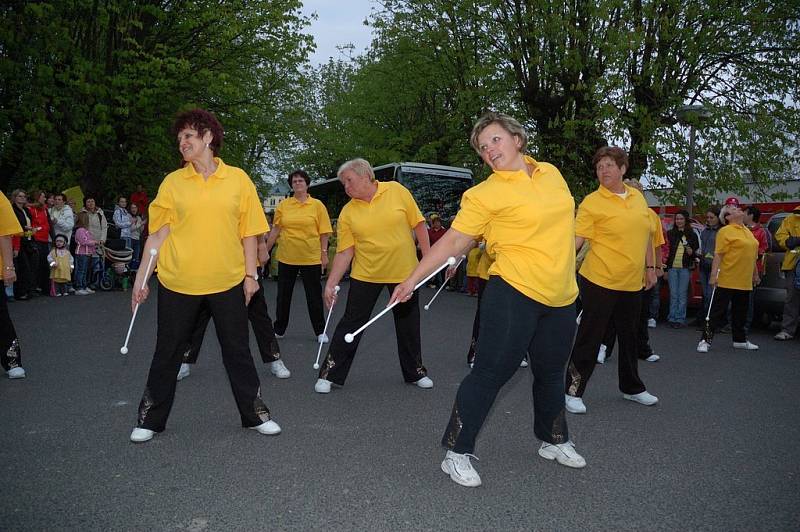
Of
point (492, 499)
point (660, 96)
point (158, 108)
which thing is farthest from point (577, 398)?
point (158, 108)

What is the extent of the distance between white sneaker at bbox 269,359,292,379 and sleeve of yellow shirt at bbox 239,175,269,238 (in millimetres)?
2447

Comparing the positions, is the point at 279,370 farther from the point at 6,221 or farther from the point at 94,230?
the point at 94,230

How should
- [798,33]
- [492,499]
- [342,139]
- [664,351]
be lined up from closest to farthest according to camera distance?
[492,499]
[664,351]
[798,33]
[342,139]

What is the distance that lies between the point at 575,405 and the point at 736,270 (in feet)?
16.1

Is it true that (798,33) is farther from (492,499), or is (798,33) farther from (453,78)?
(492,499)

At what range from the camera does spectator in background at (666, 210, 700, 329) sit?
1166cm

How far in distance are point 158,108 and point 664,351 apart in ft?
50.8

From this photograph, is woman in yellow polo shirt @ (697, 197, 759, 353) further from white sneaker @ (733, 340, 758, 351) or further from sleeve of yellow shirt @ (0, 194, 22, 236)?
sleeve of yellow shirt @ (0, 194, 22, 236)

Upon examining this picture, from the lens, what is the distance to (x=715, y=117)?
1681 cm

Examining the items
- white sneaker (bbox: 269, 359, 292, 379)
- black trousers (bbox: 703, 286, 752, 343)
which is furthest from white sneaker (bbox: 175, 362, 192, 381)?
black trousers (bbox: 703, 286, 752, 343)

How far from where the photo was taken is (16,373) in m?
6.56

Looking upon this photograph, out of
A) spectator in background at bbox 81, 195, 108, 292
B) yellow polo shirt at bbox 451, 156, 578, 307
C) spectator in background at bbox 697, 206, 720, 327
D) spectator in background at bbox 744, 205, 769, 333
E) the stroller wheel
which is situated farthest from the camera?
the stroller wheel

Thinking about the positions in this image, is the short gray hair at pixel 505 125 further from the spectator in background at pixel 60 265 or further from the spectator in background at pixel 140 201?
the spectator in background at pixel 140 201

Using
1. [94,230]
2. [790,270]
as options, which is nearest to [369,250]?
[790,270]
